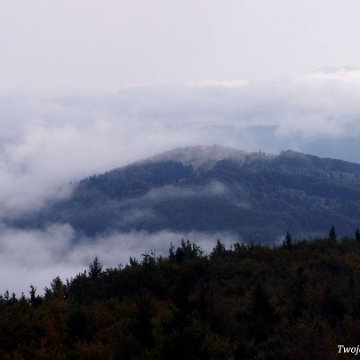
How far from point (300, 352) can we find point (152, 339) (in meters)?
9.19

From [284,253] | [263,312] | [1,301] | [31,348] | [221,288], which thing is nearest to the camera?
[31,348]

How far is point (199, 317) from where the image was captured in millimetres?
43531

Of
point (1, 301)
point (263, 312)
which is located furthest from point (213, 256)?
point (263, 312)

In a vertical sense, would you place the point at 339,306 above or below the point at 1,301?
below

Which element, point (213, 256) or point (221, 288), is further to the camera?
point (213, 256)

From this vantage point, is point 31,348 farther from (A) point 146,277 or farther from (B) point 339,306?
(A) point 146,277

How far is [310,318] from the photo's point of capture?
1624 inches

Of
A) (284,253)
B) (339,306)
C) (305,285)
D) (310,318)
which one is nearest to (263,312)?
(310,318)

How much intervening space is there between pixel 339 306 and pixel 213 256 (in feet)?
132

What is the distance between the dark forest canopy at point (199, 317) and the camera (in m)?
32.7

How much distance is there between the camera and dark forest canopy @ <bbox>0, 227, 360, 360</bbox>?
107 feet

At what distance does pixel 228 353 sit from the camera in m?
32.5

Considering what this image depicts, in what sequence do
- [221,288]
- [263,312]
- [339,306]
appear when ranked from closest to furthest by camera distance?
[263,312], [339,306], [221,288]

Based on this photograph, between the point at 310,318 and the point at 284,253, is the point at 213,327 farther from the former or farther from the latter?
the point at 284,253
